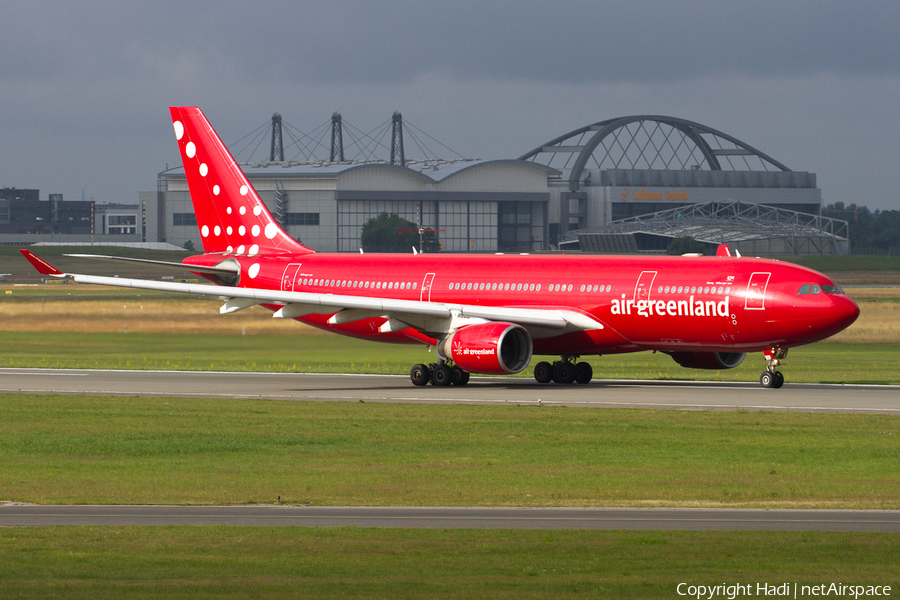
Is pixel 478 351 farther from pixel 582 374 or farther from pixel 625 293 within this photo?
pixel 582 374

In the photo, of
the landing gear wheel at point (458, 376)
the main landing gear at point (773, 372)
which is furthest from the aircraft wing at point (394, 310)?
the main landing gear at point (773, 372)

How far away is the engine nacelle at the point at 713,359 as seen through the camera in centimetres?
4162

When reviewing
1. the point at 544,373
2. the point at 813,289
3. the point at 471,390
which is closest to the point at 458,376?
the point at 471,390

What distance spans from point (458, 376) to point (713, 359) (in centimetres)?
865

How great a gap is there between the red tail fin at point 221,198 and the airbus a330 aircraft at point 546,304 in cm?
166

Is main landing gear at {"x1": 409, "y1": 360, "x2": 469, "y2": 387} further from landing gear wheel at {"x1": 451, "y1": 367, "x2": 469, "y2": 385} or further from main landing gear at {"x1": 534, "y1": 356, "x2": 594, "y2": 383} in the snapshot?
main landing gear at {"x1": 534, "y1": 356, "x2": 594, "y2": 383}

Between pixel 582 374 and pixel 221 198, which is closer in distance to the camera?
pixel 582 374

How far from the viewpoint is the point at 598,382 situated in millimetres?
43844

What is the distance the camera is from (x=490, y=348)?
127 ft

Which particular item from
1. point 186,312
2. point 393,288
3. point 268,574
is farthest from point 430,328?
point 186,312

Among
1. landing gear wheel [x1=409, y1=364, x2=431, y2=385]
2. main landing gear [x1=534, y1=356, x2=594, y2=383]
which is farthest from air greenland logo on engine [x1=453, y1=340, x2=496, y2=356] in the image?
main landing gear [x1=534, y1=356, x2=594, y2=383]

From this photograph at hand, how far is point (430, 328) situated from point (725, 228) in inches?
6450

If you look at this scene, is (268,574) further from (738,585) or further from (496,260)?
(496,260)

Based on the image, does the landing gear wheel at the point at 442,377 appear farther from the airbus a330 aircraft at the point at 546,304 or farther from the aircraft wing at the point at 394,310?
the aircraft wing at the point at 394,310
